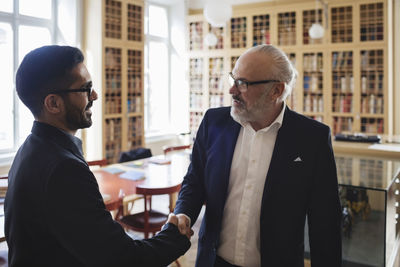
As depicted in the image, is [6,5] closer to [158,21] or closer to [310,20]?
[158,21]

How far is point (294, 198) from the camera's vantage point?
4.87ft

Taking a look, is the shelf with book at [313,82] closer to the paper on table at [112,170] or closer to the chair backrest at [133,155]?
the chair backrest at [133,155]

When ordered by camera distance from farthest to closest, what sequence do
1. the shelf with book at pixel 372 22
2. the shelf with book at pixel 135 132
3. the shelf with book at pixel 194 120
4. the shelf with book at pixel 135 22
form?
the shelf with book at pixel 194 120 < the shelf with book at pixel 135 132 < the shelf with book at pixel 135 22 < the shelf with book at pixel 372 22

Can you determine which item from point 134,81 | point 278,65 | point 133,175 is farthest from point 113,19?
point 278,65

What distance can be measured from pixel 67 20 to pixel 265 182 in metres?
5.31

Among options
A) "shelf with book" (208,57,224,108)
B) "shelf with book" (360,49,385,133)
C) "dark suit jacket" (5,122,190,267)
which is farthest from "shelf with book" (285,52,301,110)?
"dark suit jacket" (5,122,190,267)

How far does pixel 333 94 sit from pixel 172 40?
145 inches

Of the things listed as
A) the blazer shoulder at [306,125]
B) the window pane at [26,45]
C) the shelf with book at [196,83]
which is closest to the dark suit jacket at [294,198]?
the blazer shoulder at [306,125]

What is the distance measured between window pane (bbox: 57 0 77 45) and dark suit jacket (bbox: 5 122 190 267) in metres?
5.18

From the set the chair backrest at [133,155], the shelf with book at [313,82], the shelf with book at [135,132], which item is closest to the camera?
the chair backrest at [133,155]

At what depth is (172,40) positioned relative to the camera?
845cm

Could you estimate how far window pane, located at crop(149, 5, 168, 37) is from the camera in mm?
8023

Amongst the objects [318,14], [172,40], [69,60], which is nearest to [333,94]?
[318,14]

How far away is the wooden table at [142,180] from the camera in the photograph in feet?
10.1
